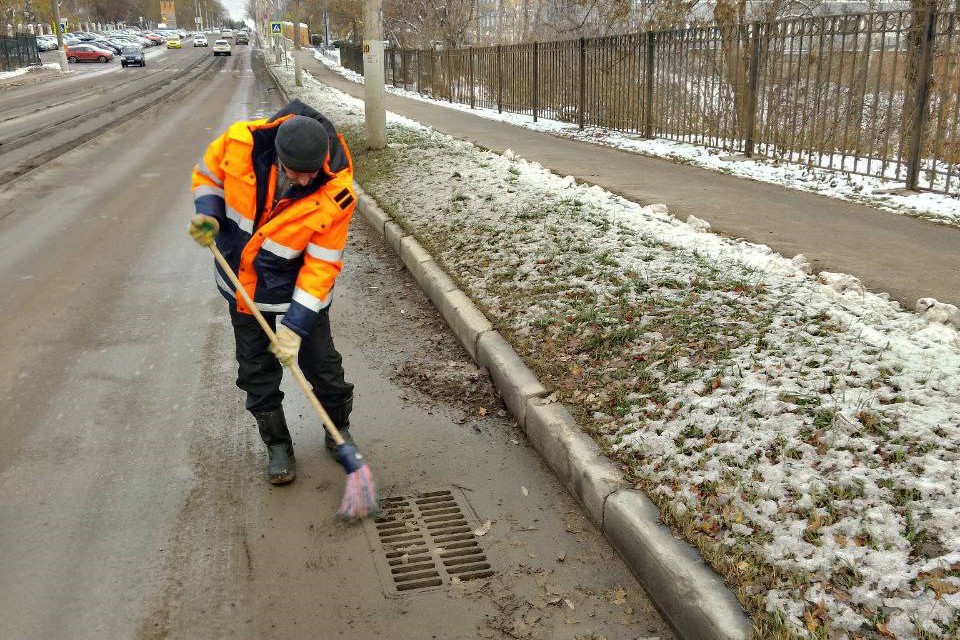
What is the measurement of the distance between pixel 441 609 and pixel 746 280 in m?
2.97

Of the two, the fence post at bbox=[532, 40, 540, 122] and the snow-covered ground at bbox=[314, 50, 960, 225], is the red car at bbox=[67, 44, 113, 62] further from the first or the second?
the snow-covered ground at bbox=[314, 50, 960, 225]

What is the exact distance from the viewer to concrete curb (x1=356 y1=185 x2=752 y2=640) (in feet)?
8.45

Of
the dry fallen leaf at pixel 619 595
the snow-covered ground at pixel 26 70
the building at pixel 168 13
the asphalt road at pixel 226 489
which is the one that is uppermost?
the building at pixel 168 13

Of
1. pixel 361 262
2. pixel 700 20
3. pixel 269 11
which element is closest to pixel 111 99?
pixel 700 20

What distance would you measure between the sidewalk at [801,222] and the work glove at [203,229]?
3.89 m

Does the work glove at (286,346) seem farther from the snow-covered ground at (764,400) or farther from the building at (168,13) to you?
the building at (168,13)

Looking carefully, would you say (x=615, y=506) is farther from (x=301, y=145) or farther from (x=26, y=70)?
(x=26, y=70)

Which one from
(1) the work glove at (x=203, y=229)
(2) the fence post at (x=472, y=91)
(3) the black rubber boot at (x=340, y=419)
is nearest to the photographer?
(1) the work glove at (x=203, y=229)

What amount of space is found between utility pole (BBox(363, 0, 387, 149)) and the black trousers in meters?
8.87

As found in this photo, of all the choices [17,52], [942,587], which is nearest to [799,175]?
[942,587]

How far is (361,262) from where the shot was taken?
740 cm

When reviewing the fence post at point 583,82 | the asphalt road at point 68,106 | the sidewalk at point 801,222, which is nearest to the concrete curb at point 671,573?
the sidewalk at point 801,222

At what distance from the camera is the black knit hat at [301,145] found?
307 centimetres

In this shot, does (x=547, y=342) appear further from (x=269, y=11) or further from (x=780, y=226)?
(x=269, y=11)
